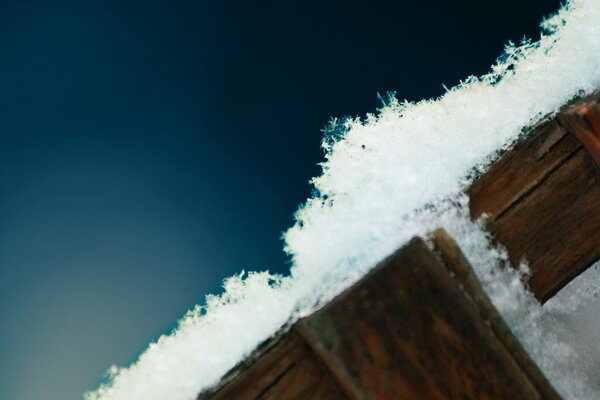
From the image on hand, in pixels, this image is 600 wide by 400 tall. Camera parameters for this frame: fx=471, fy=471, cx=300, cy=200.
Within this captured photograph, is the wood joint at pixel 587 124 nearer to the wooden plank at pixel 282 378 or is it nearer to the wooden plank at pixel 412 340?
the wooden plank at pixel 412 340

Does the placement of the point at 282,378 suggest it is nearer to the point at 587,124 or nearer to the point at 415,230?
the point at 415,230

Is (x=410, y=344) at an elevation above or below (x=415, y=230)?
below

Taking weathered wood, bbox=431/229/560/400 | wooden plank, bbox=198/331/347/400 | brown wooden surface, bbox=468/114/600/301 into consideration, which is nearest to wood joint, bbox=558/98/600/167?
brown wooden surface, bbox=468/114/600/301

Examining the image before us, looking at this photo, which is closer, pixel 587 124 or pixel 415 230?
pixel 587 124

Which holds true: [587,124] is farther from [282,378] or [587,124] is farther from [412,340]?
[282,378]

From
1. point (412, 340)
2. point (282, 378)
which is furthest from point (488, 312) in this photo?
point (282, 378)

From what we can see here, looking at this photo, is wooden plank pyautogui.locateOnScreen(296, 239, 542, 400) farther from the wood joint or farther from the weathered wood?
the wood joint

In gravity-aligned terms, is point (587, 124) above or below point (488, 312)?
above

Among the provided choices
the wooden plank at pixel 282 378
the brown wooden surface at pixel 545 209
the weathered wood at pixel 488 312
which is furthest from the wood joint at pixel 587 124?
the wooden plank at pixel 282 378
